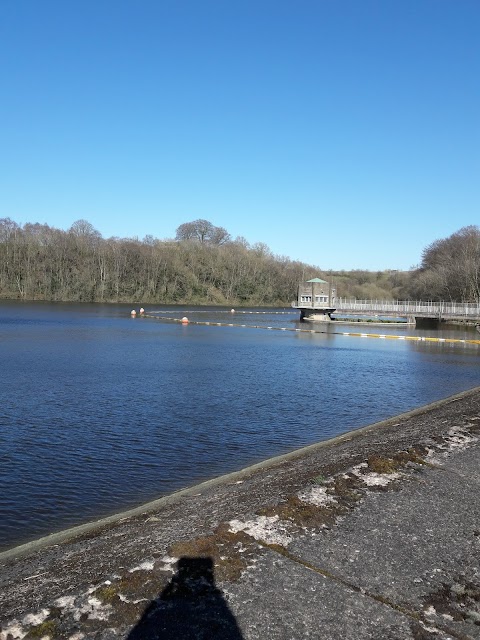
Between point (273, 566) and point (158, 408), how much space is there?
1248 centimetres

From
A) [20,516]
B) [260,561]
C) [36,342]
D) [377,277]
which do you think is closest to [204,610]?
[260,561]

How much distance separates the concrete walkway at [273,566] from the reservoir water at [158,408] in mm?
2257

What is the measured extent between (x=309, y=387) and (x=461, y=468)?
13.8 meters

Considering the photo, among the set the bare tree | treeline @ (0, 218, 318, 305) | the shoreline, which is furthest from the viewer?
the bare tree

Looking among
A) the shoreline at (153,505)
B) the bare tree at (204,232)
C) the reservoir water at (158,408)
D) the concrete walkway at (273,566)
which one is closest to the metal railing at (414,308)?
the reservoir water at (158,408)

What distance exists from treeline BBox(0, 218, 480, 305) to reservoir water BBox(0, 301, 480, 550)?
2465 inches

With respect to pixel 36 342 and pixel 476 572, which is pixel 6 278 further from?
pixel 476 572

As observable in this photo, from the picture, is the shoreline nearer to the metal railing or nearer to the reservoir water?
the reservoir water

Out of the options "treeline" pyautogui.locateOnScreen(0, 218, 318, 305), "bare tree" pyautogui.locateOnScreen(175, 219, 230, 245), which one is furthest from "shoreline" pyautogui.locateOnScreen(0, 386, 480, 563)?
"bare tree" pyautogui.locateOnScreen(175, 219, 230, 245)

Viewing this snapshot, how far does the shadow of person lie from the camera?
5.09 meters

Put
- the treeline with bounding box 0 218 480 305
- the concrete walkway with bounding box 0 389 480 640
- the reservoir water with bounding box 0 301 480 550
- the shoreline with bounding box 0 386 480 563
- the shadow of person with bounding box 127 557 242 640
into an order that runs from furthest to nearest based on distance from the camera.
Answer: the treeline with bounding box 0 218 480 305 < the reservoir water with bounding box 0 301 480 550 < the shoreline with bounding box 0 386 480 563 < the concrete walkway with bounding box 0 389 480 640 < the shadow of person with bounding box 127 557 242 640

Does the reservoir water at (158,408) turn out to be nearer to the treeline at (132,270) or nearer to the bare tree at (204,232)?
the treeline at (132,270)

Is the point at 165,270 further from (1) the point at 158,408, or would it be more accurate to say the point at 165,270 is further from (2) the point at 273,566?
(2) the point at 273,566

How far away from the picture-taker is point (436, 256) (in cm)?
10856
